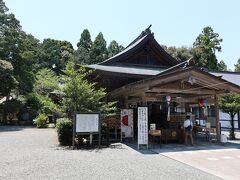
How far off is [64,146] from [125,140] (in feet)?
10.9

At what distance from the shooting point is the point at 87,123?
415 inches

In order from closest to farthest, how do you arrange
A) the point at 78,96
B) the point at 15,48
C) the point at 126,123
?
the point at 78,96 → the point at 126,123 → the point at 15,48

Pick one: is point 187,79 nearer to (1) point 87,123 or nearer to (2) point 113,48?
(1) point 87,123

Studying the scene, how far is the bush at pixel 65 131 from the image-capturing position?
436 inches

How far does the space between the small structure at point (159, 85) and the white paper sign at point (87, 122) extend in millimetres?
2270

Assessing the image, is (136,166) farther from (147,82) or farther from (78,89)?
(78,89)

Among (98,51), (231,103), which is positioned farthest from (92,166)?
(98,51)

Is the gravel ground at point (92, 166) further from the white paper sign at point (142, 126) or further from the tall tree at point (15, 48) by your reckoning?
the tall tree at point (15, 48)

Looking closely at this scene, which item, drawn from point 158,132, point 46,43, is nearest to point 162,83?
point 158,132

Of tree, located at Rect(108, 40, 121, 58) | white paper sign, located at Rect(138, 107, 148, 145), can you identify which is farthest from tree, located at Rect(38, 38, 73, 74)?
white paper sign, located at Rect(138, 107, 148, 145)

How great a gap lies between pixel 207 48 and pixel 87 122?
114 feet

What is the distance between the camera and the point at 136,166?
7129mm

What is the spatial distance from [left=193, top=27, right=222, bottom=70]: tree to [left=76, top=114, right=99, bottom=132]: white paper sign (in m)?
28.9

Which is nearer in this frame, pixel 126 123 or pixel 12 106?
pixel 126 123
